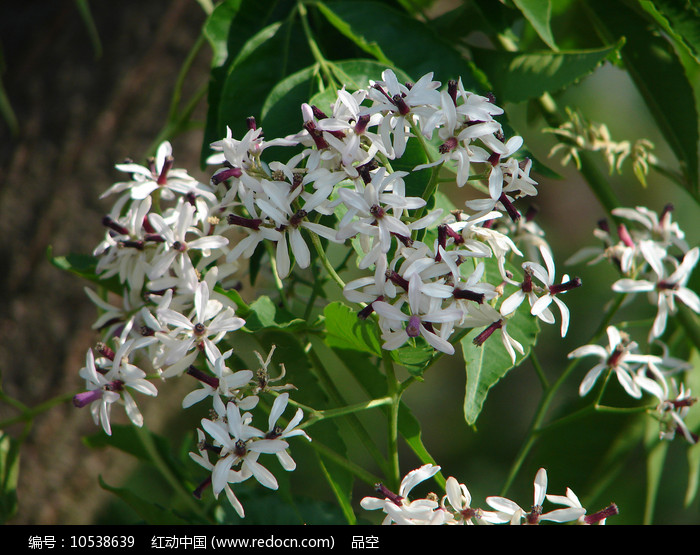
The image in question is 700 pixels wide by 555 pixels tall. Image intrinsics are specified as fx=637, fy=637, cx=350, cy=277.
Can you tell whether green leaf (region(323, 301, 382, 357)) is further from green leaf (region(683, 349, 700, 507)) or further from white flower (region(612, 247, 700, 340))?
green leaf (region(683, 349, 700, 507))

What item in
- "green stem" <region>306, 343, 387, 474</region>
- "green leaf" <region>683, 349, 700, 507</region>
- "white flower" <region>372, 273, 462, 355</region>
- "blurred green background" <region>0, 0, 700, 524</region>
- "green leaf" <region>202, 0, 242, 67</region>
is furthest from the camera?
"blurred green background" <region>0, 0, 700, 524</region>

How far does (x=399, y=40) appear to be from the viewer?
0.73 metres

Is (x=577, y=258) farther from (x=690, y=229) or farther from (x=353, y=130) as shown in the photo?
(x=690, y=229)

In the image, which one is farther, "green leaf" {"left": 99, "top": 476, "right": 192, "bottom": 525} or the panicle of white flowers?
the panicle of white flowers

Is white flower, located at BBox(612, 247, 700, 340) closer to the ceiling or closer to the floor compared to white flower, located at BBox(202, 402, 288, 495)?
closer to the ceiling

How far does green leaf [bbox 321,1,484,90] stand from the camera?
690 mm

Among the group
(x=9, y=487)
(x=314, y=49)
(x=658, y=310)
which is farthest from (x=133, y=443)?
(x=658, y=310)

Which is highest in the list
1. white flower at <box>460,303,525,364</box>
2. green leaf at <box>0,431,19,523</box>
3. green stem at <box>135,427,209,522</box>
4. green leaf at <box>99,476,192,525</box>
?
white flower at <box>460,303,525,364</box>

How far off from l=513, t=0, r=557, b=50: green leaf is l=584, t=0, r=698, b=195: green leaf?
164mm

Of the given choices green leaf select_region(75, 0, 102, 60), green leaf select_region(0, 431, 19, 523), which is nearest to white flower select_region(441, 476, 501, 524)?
green leaf select_region(0, 431, 19, 523)

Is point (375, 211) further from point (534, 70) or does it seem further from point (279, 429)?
point (534, 70)

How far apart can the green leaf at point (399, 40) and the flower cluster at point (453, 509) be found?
0.41 m

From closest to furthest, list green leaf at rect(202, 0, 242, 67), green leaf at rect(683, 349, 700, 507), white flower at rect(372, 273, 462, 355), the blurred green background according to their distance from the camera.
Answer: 1. white flower at rect(372, 273, 462, 355)
2. green leaf at rect(202, 0, 242, 67)
3. green leaf at rect(683, 349, 700, 507)
4. the blurred green background

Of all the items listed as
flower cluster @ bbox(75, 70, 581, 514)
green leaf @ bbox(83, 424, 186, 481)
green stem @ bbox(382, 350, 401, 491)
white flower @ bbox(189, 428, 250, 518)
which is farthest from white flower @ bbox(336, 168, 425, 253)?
green leaf @ bbox(83, 424, 186, 481)
